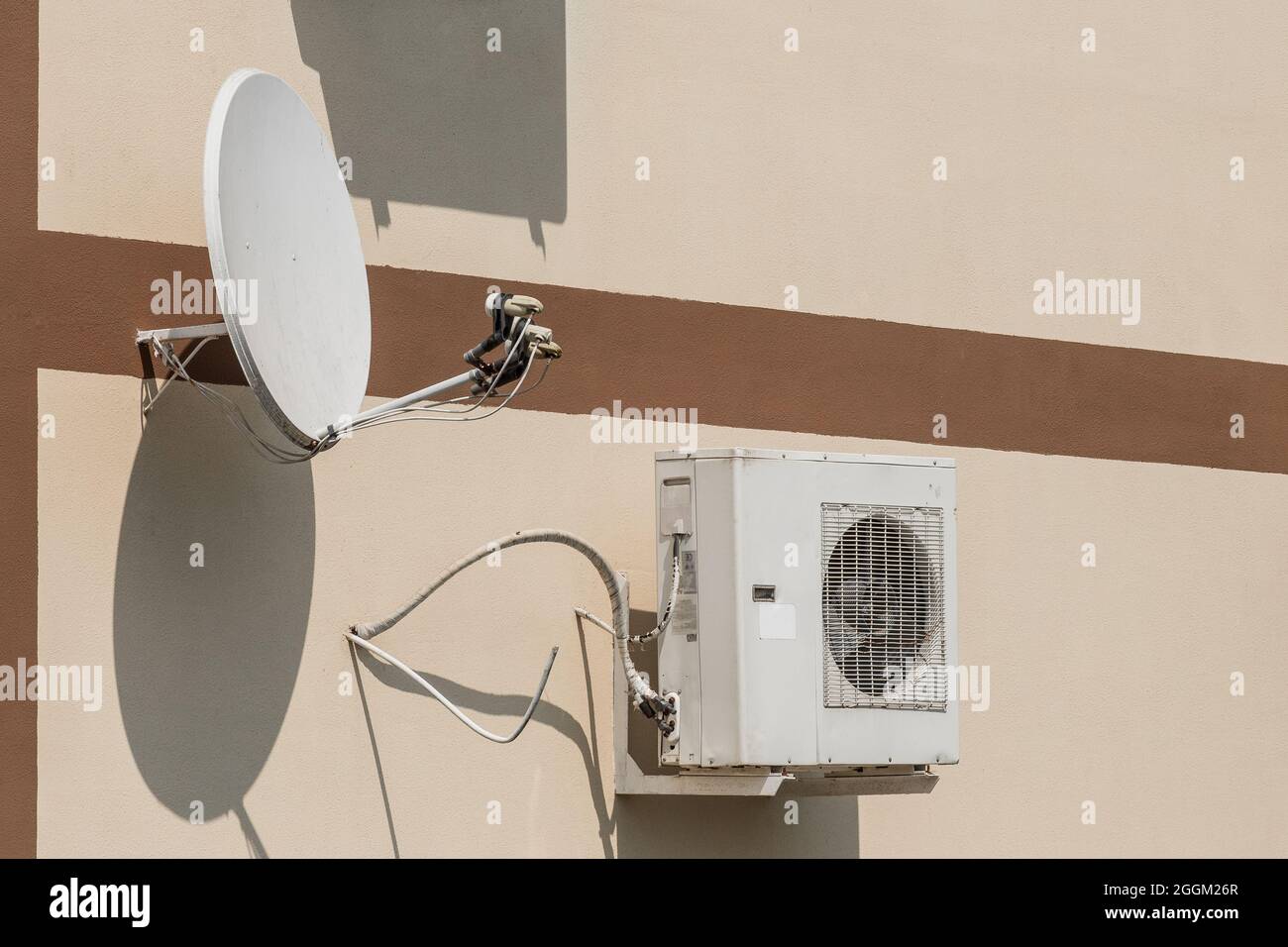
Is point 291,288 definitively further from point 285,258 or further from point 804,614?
point 804,614

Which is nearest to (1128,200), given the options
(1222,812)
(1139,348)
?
(1139,348)

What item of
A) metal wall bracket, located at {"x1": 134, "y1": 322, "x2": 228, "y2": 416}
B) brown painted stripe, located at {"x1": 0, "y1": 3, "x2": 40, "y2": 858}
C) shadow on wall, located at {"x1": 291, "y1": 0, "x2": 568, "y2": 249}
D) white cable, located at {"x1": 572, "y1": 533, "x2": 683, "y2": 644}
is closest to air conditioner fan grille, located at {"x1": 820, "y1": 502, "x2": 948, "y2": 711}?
white cable, located at {"x1": 572, "y1": 533, "x2": 683, "y2": 644}

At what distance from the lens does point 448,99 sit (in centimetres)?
730

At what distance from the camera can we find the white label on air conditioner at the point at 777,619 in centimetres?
686

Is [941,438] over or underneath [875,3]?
underneath

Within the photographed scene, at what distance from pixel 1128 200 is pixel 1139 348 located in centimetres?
71

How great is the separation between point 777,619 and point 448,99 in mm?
2389

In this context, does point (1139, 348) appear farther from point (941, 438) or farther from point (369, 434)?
point (369, 434)

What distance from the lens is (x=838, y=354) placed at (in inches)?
315

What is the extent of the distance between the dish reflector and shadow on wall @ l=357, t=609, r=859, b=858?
4.06ft

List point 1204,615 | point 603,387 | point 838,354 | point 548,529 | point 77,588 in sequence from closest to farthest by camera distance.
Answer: point 77,588
point 548,529
point 603,387
point 838,354
point 1204,615

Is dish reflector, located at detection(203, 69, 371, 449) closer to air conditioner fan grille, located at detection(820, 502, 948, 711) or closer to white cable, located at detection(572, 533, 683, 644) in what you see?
white cable, located at detection(572, 533, 683, 644)

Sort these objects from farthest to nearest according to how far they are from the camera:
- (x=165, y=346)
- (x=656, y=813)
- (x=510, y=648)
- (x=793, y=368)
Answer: (x=793, y=368), (x=656, y=813), (x=510, y=648), (x=165, y=346)

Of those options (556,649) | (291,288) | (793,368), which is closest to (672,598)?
(556,649)
